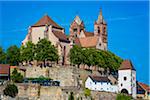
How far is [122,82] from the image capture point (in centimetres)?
9012

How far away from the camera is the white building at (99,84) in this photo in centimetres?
8594

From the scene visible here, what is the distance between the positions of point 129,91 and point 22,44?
80.3 ft

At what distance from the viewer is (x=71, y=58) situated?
9406cm

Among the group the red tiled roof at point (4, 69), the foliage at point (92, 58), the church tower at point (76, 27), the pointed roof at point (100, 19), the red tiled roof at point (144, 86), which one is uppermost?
the pointed roof at point (100, 19)

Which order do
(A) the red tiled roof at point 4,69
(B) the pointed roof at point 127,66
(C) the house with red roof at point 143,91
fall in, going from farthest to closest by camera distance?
(C) the house with red roof at point 143,91 < (B) the pointed roof at point 127,66 < (A) the red tiled roof at point 4,69

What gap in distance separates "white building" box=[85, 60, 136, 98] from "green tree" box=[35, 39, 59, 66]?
8.17m

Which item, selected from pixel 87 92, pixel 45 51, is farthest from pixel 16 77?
pixel 45 51

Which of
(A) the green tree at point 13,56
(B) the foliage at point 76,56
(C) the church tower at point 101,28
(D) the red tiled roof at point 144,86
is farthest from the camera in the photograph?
(C) the church tower at point 101,28

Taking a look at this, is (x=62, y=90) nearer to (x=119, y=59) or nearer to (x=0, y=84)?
(x=0, y=84)

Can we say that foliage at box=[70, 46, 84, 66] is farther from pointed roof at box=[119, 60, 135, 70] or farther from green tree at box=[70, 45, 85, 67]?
pointed roof at box=[119, 60, 135, 70]

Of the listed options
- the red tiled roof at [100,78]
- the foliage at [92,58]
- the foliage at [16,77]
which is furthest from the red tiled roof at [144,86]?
the foliage at [16,77]

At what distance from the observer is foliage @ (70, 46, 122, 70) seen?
305ft

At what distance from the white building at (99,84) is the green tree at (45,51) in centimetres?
817

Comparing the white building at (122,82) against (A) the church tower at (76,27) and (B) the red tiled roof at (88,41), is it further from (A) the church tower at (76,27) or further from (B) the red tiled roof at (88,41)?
(A) the church tower at (76,27)
